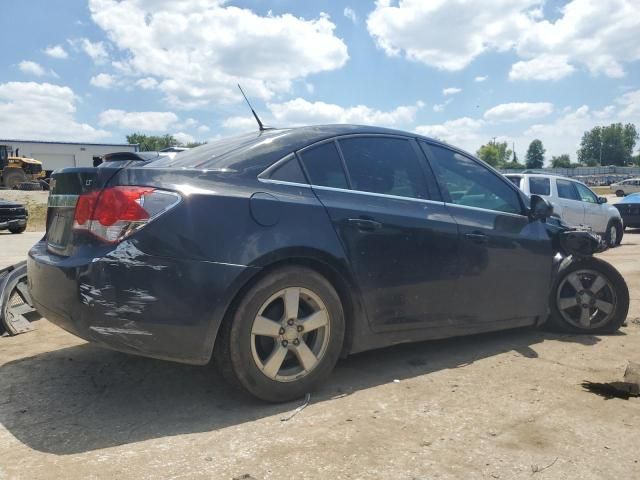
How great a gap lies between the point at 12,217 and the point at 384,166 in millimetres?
14402

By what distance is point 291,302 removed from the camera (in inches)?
125

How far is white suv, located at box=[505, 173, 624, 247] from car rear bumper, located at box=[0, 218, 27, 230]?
12.6 metres

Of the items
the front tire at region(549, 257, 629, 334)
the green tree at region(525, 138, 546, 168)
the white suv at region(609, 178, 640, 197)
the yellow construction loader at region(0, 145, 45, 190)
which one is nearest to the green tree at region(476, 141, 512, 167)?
the green tree at region(525, 138, 546, 168)

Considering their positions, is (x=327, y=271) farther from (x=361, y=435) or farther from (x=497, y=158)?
(x=497, y=158)

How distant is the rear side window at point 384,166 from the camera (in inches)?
145

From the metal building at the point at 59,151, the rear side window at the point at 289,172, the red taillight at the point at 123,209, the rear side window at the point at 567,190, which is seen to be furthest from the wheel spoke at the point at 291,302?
the metal building at the point at 59,151

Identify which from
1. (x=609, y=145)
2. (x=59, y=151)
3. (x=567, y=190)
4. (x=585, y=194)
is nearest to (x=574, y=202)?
(x=567, y=190)

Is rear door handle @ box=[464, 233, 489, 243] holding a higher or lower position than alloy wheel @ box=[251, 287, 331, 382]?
higher

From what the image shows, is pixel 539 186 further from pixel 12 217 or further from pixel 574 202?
pixel 12 217

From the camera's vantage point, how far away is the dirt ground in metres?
2.50

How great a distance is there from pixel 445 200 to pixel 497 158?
522 feet

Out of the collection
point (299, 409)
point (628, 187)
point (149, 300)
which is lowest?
point (299, 409)

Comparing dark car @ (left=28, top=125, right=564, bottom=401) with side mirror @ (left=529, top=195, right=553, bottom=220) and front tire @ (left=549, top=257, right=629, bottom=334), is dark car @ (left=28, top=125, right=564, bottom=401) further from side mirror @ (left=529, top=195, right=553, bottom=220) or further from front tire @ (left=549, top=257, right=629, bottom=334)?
front tire @ (left=549, top=257, right=629, bottom=334)

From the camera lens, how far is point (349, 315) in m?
3.47
